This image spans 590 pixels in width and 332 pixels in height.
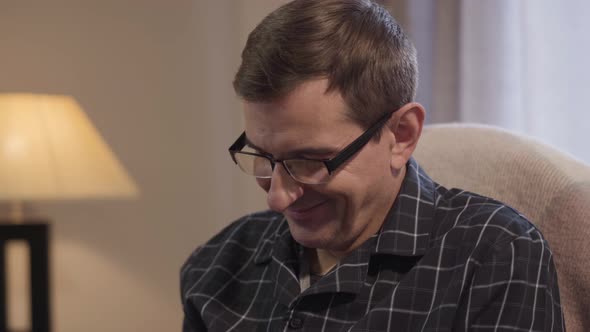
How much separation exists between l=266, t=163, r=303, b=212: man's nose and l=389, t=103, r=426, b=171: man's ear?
0.49 ft

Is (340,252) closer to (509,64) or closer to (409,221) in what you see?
(409,221)

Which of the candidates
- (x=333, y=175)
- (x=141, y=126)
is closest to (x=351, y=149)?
(x=333, y=175)

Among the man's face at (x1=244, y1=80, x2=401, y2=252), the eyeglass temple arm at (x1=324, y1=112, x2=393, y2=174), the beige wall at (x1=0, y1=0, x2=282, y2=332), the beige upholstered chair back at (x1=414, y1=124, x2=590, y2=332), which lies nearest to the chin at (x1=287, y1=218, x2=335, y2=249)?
the man's face at (x1=244, y1=80, x2=401, y2=252)

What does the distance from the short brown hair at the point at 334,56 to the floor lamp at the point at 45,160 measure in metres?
0.79

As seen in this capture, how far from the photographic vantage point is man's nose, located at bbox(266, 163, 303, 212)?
107 centimetres

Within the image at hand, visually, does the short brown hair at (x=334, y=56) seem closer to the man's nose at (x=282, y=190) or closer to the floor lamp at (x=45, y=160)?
the man's nose at (x=282, y=190)

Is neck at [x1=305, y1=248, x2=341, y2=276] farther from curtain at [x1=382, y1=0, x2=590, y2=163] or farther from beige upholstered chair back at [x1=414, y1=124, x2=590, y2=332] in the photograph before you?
curtain at [x1=382, y1=0, x2=590, y2=163]

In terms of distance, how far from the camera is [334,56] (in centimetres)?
101

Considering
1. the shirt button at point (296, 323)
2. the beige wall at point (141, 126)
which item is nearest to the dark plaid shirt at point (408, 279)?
the shirt button at point (296, 323)

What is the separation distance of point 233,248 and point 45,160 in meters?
0.66

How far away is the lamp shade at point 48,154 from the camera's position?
68.6 inches

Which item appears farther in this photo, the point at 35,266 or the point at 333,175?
the point at 35,266

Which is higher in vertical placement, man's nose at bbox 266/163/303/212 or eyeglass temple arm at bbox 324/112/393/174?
eyeglass temple arm at bbox 324/112/393/174

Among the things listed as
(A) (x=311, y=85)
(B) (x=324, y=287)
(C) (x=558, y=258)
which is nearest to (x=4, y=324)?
(B) (x=324, y=287)
